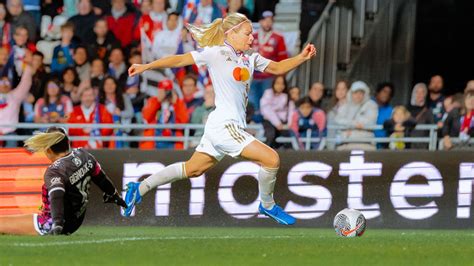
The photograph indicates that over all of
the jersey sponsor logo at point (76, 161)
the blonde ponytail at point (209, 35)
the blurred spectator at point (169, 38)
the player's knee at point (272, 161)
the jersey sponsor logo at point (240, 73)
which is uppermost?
the blurred spectator at point (169, 38)

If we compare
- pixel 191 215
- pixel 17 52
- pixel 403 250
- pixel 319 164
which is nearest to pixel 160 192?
pixel 191 215

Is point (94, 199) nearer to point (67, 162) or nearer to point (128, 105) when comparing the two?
point (128, 105)

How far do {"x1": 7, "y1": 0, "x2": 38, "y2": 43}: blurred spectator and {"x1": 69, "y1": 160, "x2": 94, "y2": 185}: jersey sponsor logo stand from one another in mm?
7162

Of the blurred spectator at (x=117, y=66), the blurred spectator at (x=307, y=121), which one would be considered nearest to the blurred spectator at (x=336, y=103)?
the blurred spectator at (x=307, y=121)

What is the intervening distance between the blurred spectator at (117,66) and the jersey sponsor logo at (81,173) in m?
6.52

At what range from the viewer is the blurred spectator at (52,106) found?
1941 cm

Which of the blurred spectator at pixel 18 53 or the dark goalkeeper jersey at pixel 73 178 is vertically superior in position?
the blurred spectator at pixel 18 53

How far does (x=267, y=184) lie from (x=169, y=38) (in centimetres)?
666

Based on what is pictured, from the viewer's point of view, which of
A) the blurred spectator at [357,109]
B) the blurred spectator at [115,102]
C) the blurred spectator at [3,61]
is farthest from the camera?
the blurred spectator at [3,61]

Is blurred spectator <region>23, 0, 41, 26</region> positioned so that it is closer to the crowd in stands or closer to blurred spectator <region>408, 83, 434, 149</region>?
the crowd in stands

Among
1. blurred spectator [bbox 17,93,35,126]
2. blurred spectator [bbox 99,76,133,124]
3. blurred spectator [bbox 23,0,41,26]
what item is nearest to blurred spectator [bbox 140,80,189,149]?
blurred spectator [bbox 99,76,133,124]

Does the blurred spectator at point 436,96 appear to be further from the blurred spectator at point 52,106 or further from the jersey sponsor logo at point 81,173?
the jersey sponsor logo at point 81,173

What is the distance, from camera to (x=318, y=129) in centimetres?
1880

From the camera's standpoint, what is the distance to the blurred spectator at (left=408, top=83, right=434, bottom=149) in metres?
18.5
